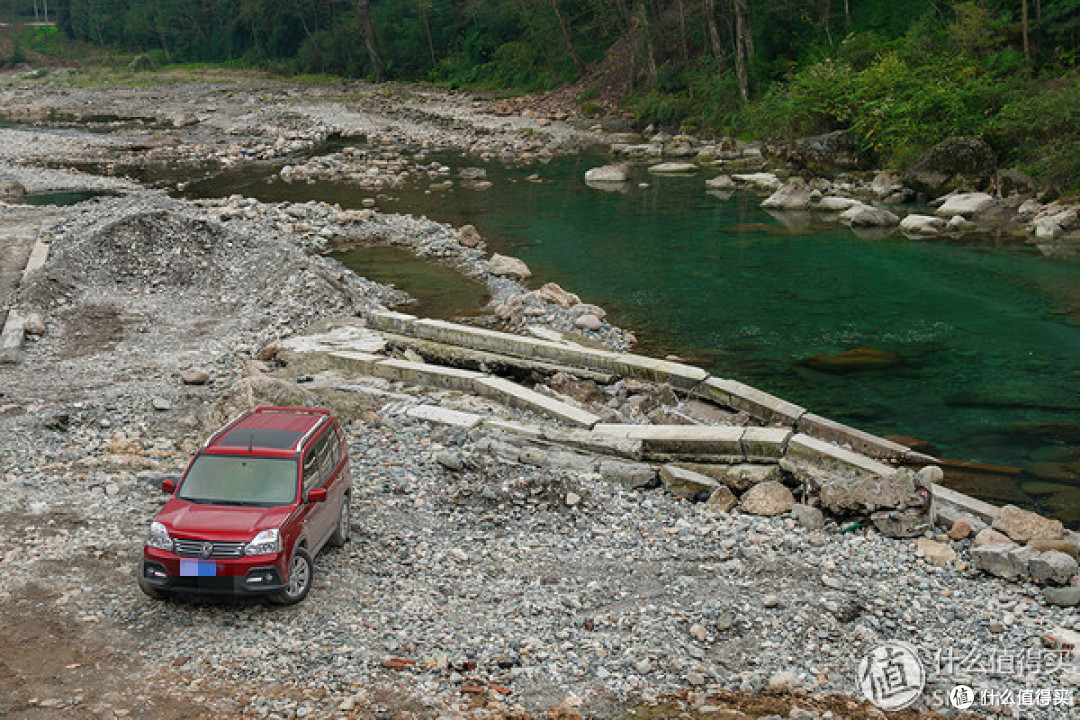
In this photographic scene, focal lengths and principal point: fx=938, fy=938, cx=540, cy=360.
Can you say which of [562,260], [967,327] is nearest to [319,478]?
[967,327]

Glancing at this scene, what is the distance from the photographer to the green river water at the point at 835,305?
16.2 m

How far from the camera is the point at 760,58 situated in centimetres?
5094

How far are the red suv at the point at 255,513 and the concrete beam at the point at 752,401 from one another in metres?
7.41

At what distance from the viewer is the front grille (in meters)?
9.12

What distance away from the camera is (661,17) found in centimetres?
5728

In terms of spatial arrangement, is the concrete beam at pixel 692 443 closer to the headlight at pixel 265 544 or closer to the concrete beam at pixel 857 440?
the concrete beam at pixel 857 440

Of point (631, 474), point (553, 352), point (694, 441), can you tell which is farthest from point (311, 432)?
point (553, 352)

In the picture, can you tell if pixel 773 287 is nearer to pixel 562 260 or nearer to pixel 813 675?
pixel 562 260

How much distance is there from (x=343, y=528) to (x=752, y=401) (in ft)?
25.2

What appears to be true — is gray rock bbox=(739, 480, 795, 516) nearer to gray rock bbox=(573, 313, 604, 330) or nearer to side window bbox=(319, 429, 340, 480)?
side window bbox=(319, 429, 340, 480)

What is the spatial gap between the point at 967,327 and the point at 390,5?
74.3 m

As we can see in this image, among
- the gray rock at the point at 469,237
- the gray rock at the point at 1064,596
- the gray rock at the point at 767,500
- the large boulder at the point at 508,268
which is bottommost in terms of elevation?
the gray rock at the point at 1064,596

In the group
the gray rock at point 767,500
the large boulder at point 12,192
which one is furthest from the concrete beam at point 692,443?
the large boulder at point 12,192

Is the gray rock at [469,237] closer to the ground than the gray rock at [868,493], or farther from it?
farther from it
